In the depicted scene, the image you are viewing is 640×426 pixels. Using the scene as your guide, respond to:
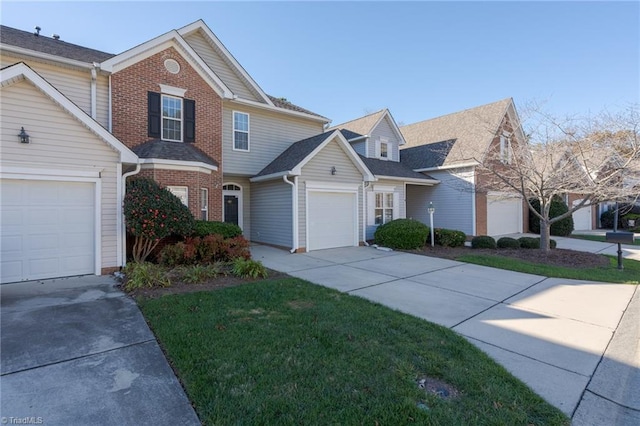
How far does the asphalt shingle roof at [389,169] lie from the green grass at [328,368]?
11554 millimetres

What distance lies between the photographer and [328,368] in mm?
3557

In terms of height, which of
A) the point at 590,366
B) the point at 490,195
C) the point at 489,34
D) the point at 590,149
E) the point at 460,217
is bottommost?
the point at 590,366

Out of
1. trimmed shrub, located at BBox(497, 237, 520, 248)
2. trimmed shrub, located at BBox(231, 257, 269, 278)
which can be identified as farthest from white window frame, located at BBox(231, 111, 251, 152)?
trimmed shrub, located at BBox(497, 237, 520, 248)

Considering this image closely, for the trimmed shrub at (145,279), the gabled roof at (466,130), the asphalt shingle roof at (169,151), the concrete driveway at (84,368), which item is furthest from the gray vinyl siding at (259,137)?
the concrete driveway at (84,368)

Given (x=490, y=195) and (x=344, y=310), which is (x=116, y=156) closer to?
(x=344, y=310)

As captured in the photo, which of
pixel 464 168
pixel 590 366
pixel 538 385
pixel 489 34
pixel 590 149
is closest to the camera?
pixel 538 385

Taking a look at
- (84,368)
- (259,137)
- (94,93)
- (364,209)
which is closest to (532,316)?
(84,368)

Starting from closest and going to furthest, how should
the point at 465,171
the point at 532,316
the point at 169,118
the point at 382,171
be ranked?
the point at 532,316, the point at 169,118, the point at 382,171, the point at 465,171

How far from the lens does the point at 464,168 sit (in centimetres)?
1733

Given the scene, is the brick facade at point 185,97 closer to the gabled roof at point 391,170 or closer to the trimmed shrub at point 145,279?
the trimmed shrub at point 145,279

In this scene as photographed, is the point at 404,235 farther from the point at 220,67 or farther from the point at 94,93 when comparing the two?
the point at 94,93

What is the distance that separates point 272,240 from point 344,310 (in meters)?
8.43

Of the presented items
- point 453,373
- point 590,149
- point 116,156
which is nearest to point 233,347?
point 453,373

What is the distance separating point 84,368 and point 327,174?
34.3 feet
